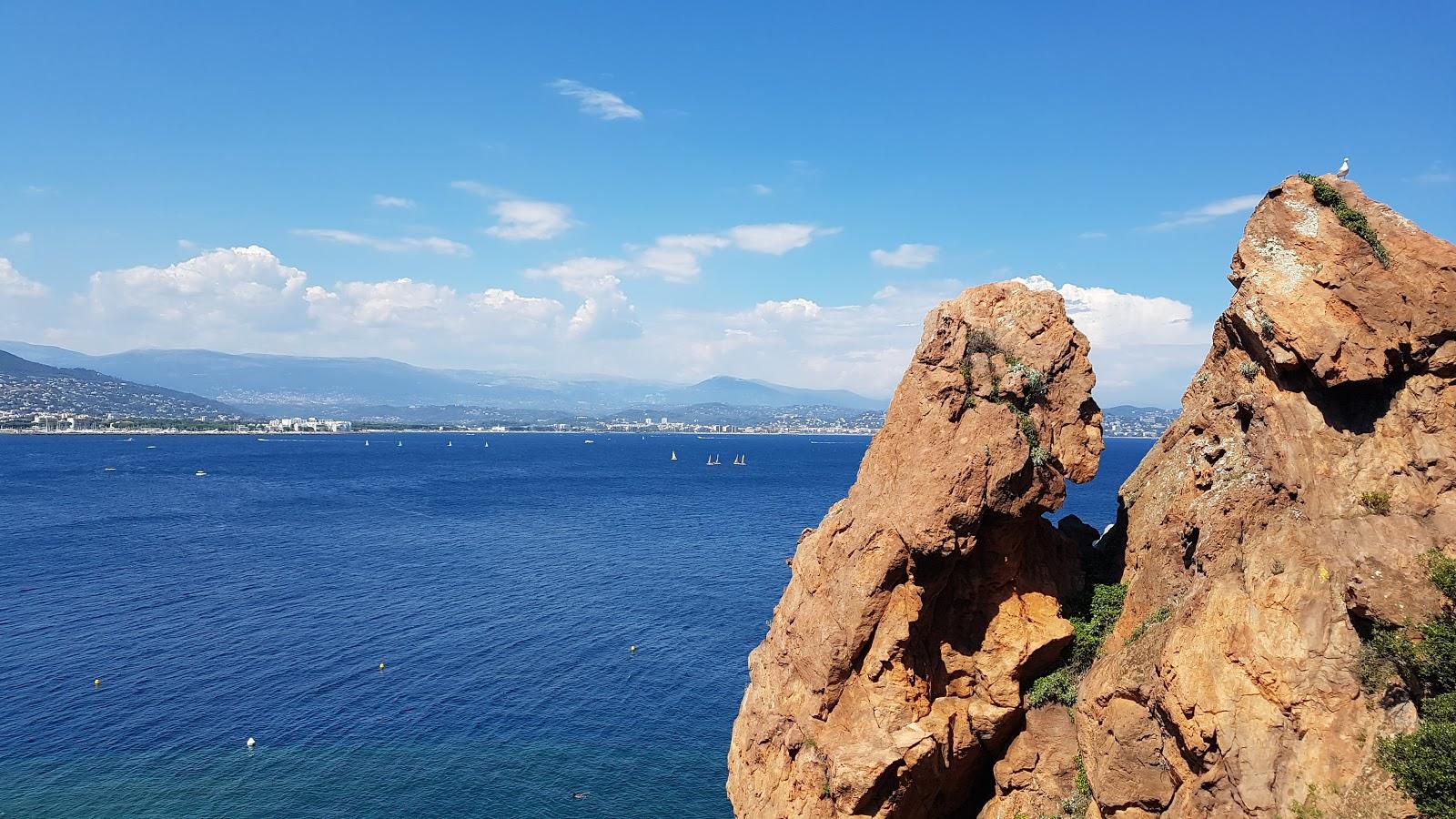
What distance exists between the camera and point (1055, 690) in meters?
26.6

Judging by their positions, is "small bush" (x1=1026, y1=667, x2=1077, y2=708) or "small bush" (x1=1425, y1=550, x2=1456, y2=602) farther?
"small bush" (x1=1026, y1=667, x2=1077, y2=708)

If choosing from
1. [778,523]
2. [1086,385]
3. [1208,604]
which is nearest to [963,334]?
[1086,385]

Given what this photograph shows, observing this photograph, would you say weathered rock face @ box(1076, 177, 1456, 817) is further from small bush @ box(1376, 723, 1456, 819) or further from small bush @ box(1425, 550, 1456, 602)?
small bush @ box(1376, 723, 1456, 819)

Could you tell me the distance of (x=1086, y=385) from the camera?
2722 cm

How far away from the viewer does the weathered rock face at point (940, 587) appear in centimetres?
2525

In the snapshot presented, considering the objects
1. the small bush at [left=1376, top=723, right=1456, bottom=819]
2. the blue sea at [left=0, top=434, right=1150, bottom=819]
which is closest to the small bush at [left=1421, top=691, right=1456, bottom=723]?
the small bush at [left=1376, top=723, right=1456, bottom=819]

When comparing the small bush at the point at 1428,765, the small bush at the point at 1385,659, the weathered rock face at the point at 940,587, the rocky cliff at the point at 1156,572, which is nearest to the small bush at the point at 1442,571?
the rocky cliff at the point at 1156,572

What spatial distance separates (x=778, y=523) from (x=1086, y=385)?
96926 millimetres

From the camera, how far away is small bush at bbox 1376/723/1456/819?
55.0 feet

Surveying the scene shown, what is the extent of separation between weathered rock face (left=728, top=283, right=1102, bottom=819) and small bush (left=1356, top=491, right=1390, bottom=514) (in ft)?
A: 25.4

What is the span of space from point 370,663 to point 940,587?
48.1 meters

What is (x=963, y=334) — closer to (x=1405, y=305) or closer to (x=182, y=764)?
(x=1405, y=305)

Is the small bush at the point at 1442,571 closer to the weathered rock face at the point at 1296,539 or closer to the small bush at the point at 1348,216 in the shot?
the weathered rock face at the point at 1296,539

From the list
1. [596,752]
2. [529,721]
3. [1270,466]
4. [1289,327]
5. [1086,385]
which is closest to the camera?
[1289,327]
